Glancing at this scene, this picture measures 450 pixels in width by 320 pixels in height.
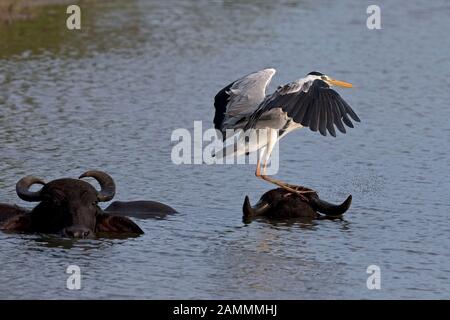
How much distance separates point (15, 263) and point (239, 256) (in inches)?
91.6

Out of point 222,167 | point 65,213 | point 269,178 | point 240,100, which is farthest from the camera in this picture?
point 222,167

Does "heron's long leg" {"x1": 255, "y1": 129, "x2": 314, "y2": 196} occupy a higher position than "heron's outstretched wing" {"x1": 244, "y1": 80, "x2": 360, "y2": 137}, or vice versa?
"heron's outstretched wing" {"x1": 244, "y1": 80, "x2": 360, "y2": 137}

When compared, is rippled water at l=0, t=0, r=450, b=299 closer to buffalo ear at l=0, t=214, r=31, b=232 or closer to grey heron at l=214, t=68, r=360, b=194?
buffalo ear at l=0, t=214, r=31, b=232

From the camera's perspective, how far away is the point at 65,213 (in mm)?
13836

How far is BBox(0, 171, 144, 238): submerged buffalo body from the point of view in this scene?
13805 millimetres

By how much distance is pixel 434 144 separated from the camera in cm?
1861

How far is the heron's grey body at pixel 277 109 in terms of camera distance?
13.8 metres

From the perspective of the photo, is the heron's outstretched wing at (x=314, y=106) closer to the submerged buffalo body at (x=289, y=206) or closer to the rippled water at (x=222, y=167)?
the submerged buffalo body at (x=289, y=206)

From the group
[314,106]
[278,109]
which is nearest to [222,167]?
[278,109]

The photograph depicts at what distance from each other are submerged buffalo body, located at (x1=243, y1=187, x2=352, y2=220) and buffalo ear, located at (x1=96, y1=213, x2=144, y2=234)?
1.50 metres

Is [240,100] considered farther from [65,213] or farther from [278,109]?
[65,213]

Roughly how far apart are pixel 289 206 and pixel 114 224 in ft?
7.05

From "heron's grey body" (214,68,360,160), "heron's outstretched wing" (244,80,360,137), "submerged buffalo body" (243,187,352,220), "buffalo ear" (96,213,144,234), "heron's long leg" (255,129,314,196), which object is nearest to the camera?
"heron's outstretched wing" (244,80,360,137)

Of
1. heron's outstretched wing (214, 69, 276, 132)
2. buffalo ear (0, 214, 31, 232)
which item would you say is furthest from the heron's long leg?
buffalo ear (0, 214, 31, 232)
